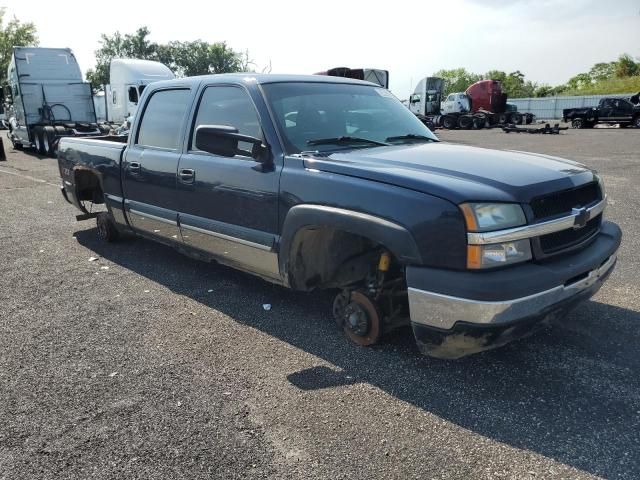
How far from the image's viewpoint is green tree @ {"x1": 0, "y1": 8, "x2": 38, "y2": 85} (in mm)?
54422

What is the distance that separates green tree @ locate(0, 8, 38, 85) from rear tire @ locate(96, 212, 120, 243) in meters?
57.6

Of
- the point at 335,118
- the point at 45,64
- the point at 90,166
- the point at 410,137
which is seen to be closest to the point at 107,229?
the point at 90,166

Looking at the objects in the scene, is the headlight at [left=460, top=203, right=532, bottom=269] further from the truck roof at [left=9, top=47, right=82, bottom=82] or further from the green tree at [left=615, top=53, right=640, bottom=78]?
the green tree at [left=615, top=53, right=640, bottom=78]

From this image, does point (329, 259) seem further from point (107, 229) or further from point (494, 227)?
point (107, 229)

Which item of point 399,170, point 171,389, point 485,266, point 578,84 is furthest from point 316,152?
point 578,84

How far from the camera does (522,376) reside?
10.6ft

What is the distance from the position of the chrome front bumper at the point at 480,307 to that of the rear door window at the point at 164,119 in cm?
271

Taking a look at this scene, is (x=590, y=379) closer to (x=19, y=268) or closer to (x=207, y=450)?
→ (x=207, y=450)

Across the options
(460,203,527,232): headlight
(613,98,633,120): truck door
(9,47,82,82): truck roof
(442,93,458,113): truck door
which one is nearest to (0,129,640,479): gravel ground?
(460,203,527,232): headlight

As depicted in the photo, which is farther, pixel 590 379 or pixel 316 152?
pixel 316 152

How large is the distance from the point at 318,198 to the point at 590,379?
1.96m

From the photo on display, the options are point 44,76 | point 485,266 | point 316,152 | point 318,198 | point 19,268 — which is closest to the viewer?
point 485,266

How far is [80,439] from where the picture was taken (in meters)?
2.68

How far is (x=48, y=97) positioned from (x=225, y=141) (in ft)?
57.6
